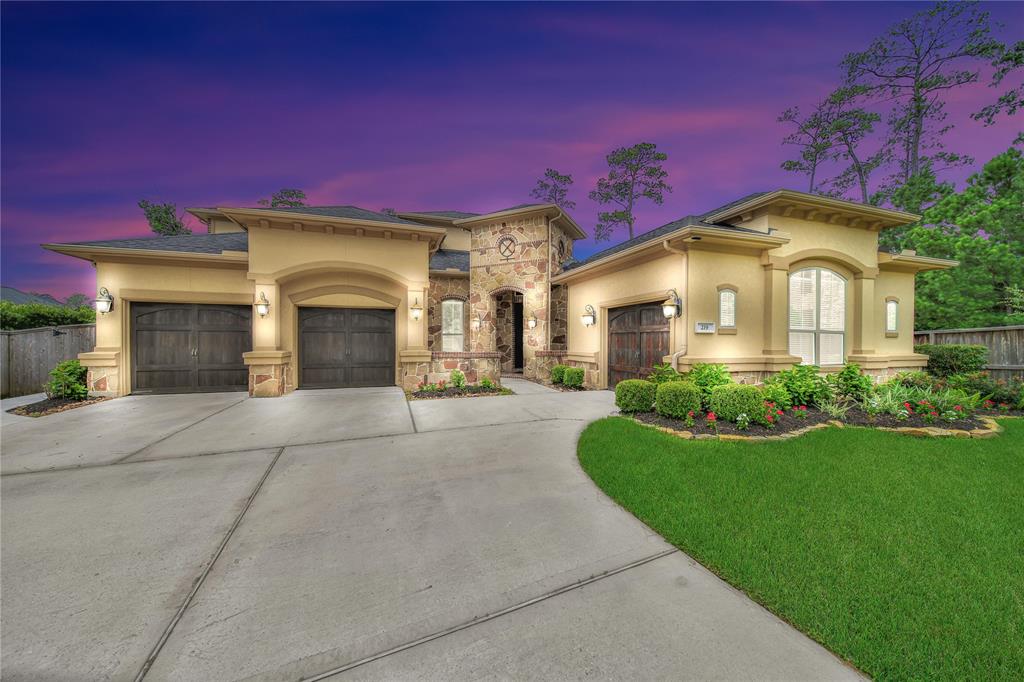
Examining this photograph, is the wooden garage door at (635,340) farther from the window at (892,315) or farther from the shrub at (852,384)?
the window at (892,315)

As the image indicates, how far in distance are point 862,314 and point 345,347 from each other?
13858 millimetres

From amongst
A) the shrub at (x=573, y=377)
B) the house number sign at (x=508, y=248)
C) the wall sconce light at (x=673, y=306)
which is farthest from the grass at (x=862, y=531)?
the house number sign at (x=508, y=248)

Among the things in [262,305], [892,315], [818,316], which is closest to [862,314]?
[818,316]

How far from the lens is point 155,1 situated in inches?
278

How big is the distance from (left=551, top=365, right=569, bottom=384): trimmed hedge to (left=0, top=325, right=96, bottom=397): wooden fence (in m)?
13.2

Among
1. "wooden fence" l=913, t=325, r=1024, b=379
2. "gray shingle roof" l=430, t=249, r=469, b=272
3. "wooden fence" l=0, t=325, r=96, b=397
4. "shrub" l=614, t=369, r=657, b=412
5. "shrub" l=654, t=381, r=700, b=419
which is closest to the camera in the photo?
"shrub" l=654, t=381, r=700, b=419

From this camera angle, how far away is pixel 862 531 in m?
2.73

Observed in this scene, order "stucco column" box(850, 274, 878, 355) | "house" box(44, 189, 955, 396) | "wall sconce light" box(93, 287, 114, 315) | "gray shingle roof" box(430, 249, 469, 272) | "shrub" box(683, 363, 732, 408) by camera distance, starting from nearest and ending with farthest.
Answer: "shrub" box(683, 363, 732, 408)
"house" box(44, 189, 955, 396)
"wall sconce light" box(93, 287, 114, 315)
"stucco column" box(850, 274, 878, 355)
"gray shingle roof" box(430, 249, 469, 272)

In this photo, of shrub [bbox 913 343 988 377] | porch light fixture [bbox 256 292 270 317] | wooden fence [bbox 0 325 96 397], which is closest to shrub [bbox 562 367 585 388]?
porch light fixture [bbox 256 292 270 317]

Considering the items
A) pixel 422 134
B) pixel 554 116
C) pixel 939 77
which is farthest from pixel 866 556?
pixel 939 77

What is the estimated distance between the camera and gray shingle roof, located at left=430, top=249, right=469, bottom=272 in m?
12.8

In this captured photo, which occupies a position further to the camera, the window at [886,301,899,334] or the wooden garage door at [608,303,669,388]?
the window at [886,301,899,334]

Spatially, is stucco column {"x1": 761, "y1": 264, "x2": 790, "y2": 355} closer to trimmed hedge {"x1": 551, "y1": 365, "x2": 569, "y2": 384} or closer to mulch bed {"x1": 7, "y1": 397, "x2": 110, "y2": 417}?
trimmed hedge {"x1": 551, "y1": 365, "x2": 569, "y2": 384}

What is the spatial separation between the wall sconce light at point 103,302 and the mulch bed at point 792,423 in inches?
478
